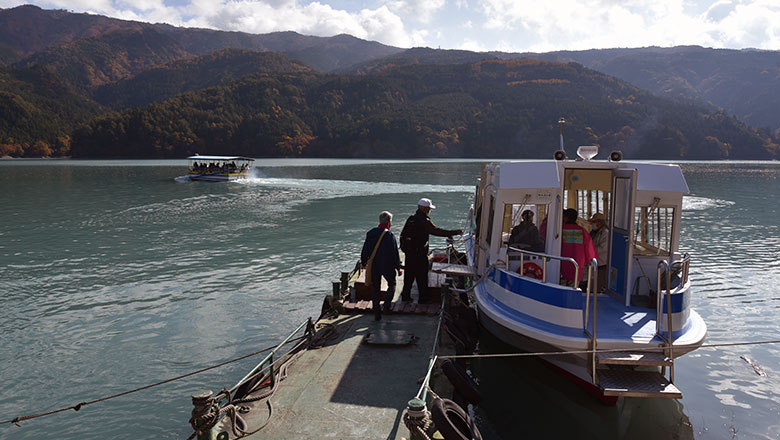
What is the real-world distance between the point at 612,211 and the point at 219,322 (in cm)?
968

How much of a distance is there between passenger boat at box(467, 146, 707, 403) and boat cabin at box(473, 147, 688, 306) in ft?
0.06

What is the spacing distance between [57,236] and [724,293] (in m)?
28.6

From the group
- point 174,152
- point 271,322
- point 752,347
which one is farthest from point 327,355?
point 174,152

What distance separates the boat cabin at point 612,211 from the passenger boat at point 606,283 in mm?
18

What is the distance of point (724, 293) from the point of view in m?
14.7

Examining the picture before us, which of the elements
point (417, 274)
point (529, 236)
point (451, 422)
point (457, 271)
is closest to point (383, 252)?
point (417, 274)

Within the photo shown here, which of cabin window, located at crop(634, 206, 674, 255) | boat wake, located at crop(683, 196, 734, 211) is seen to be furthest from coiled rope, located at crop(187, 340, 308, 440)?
boat wake, located at crop(683, 196, 734, 211)

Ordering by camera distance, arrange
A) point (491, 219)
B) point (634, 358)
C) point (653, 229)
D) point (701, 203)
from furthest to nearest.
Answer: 1. point (701, 203)
2. point (491, 219)
3. point (653, 229)
4. point (634, 358)

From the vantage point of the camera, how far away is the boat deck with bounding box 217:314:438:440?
18.8 feet

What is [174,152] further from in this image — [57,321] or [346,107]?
[57,321]

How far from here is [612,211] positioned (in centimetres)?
900

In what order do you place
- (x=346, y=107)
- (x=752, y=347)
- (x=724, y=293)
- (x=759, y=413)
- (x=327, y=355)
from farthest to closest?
(x=346, y=107), (x=724, y=293), (x=752, y=347), (x=759, y=413), (x=327, y=355)

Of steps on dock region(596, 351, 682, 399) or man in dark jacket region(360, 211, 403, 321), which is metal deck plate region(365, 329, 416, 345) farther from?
steps on dock region(596, 351, 682, 399)

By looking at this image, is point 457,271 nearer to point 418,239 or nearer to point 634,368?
point 418,239
